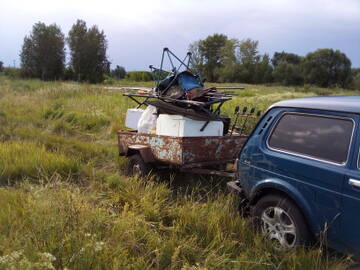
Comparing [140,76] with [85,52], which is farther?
[140,76]

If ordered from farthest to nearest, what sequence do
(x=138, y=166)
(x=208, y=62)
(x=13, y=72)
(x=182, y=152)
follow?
(x=208, y=62) → (x=13, y=72) → (x=138, y=166) → (x=182, y=152)

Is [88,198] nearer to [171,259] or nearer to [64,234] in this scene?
[64,234]

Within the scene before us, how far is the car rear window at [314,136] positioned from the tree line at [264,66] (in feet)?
204

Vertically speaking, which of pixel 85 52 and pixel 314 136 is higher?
pixel 85 52

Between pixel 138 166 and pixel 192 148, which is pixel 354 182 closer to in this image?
pixel 192 148

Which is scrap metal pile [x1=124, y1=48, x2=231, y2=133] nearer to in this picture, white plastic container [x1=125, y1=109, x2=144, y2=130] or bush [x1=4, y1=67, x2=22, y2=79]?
white plastic container [x1=125, y1=109, x2=144, y2=130]

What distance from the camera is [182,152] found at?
478cm

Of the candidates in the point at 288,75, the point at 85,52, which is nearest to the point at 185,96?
the point at 85,52

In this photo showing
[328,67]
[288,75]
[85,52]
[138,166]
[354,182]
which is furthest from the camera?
[328,67]

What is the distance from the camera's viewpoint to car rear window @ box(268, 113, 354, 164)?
286 centimetres

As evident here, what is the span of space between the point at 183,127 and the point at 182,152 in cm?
40

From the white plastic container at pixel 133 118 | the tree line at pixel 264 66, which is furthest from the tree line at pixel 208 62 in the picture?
the white plastic container at pixel 133 118

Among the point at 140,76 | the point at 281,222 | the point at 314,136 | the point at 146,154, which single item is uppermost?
the point at 140,76

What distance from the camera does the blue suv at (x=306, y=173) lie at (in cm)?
273
